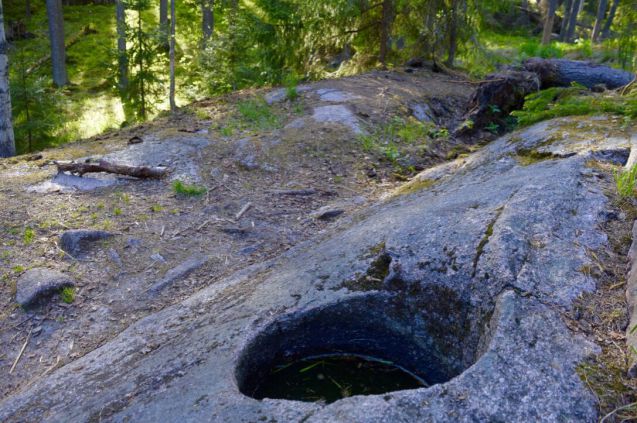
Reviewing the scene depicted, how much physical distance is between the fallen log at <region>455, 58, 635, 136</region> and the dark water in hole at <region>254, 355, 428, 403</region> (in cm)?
689

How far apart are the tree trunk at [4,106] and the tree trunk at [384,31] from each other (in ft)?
29.3

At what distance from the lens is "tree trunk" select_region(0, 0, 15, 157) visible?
9.84 m

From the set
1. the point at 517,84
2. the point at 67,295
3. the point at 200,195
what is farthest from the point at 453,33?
the point at 67,295

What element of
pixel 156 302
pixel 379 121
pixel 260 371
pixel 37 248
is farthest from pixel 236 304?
pixel 379 121

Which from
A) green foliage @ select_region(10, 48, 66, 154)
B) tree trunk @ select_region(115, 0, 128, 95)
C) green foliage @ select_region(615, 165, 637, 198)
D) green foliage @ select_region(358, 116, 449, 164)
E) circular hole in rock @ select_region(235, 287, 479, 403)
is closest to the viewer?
circular hole in rock @ select_region(235, 287, 479, 403)

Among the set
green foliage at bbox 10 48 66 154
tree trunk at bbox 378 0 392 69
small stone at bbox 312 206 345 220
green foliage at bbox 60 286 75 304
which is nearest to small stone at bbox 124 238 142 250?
green foliage at bbox 60 286 75 304

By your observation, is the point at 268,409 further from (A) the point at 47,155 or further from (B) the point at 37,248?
(A) the point at 47,155

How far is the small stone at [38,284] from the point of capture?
5258 millimetres

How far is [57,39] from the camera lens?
19.4 meters

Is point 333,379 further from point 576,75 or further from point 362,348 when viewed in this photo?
point 576,75

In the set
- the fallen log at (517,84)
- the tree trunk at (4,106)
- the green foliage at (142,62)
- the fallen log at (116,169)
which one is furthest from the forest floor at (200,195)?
the green foliage at (142,62)

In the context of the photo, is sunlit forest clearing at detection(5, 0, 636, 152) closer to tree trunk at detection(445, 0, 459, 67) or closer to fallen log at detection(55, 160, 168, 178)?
tree trunk at detection(445, 0, 459, 67)

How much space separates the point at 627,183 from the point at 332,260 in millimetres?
2794

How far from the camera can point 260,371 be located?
13.1ft
